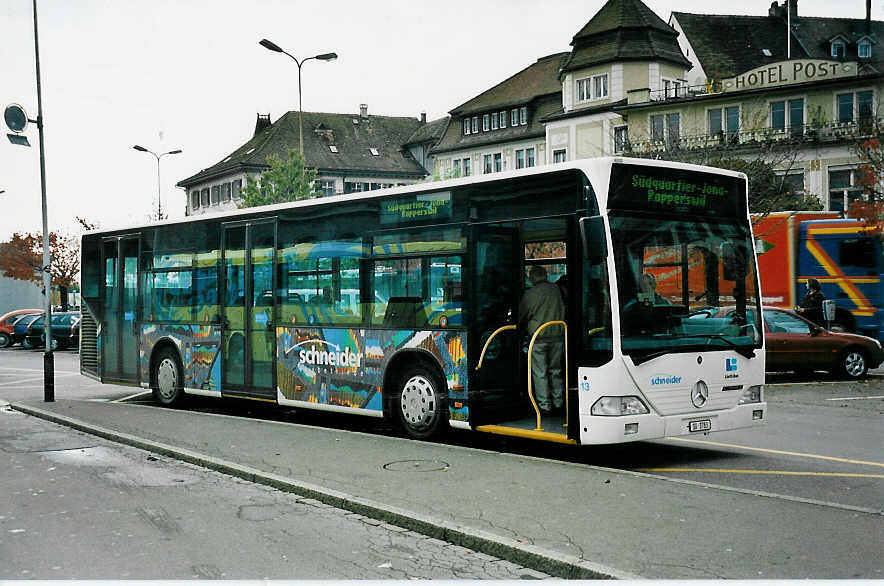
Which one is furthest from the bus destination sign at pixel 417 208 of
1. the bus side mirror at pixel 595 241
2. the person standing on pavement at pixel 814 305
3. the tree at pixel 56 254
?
the tree at pixel 56 254

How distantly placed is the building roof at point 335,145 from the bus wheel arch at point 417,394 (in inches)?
2943

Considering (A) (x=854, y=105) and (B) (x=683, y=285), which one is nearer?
(B) (x=683, y=285)

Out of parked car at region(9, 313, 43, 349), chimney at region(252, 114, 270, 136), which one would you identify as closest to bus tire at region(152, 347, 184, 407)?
parked car at region(9, 313, 43, 349)

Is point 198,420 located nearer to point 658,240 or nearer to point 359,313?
point 359,313

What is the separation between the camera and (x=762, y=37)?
19.9 meters

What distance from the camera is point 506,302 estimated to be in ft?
Answer: 35.9

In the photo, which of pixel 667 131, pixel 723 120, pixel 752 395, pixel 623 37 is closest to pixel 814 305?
pixel 667 131

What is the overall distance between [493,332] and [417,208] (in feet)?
6.02

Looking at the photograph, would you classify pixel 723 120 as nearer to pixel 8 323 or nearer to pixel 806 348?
pixel 806 348

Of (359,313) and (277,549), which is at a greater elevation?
(359,313)

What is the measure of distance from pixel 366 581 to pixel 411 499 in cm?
205

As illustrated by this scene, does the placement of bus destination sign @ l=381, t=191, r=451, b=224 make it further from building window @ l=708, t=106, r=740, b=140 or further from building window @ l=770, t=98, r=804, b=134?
building window @ l=770, t=98, r=804, b=134

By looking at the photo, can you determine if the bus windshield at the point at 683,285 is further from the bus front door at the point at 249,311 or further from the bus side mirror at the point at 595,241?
the bus front door at the point at 249,311

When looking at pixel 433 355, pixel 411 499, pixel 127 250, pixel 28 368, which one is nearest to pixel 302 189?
pixel 28 368
